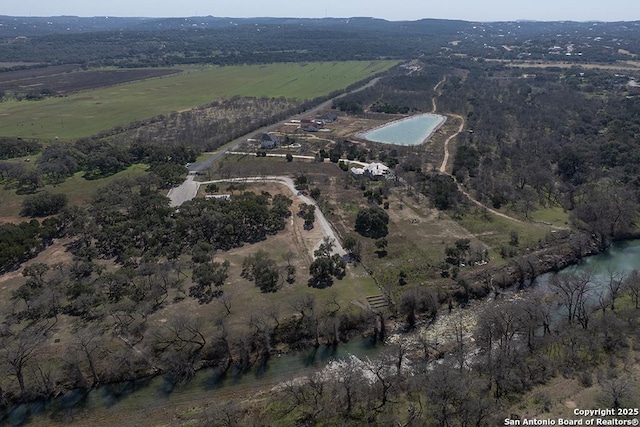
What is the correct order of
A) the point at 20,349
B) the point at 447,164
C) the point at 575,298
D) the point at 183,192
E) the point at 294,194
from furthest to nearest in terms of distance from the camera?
the point at 447,164, the point at 183,192, the point at 294,194, the point at 575,298, the point at 20,349

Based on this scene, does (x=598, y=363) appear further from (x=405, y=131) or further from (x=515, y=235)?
(x=405, y=131)

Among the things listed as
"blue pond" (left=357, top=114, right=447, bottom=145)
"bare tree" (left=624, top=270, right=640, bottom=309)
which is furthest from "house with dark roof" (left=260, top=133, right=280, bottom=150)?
"bare tree" (left=624, top=270, right=640, bottom=309)

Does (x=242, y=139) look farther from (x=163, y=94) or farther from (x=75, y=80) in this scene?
(x=75, y=80)

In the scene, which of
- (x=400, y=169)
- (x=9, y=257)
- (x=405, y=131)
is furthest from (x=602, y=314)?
(x=405, y=131)

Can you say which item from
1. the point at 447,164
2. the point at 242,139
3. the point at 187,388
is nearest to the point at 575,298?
the point at 187,388

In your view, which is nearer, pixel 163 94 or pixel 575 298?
pixel 575 298

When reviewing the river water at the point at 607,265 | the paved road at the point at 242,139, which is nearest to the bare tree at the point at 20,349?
the paved road at the point at 242,139

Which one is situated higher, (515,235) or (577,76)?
(577,76)
